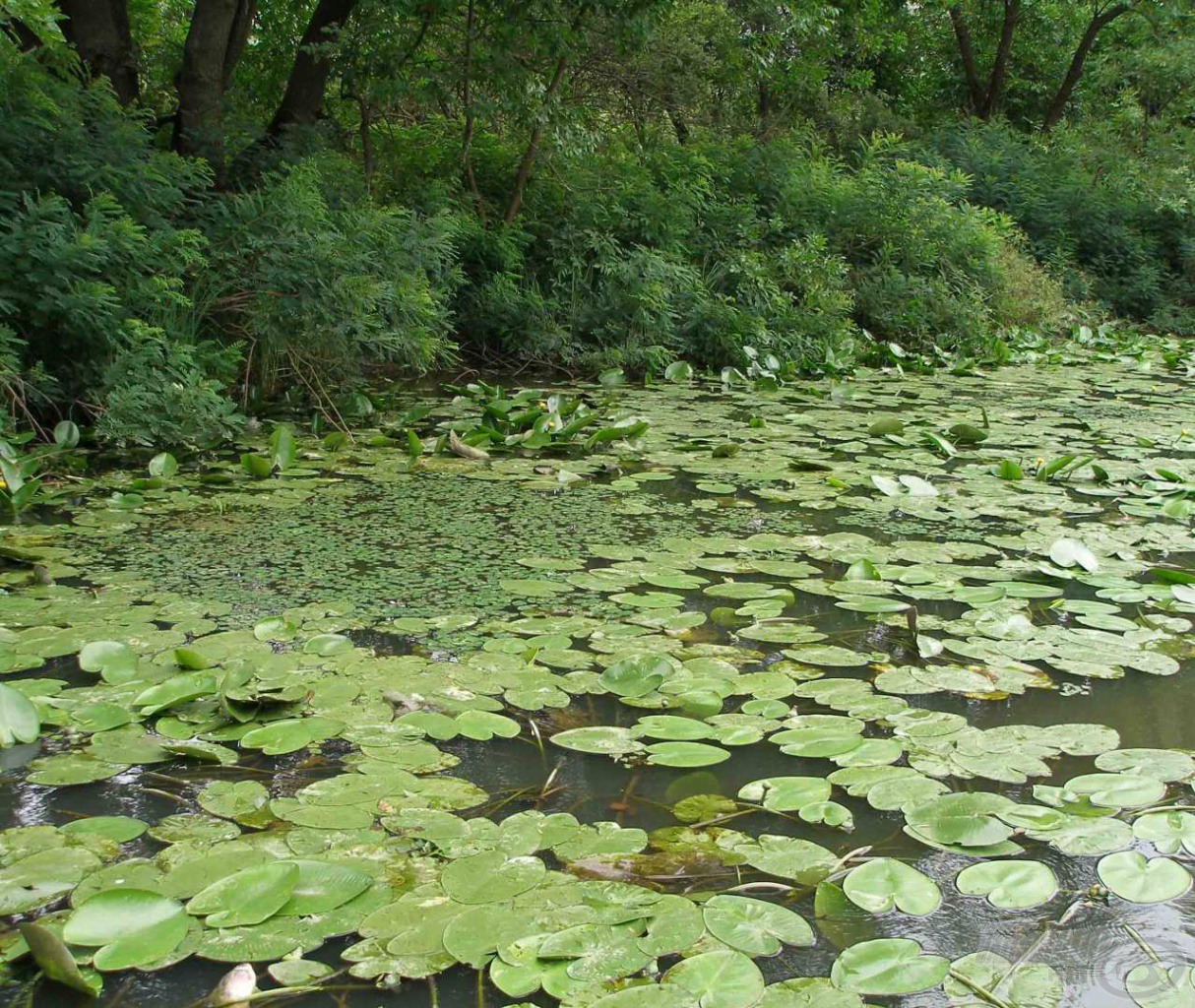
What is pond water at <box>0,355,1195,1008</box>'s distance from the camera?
3.97 feet

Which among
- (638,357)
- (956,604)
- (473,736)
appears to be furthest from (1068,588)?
(638,357)

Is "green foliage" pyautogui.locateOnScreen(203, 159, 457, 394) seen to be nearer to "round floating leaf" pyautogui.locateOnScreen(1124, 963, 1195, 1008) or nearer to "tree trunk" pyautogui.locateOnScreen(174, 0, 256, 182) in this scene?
"tree trunk" pyautogui.locateOnScreen(174, 0, 256, 182)

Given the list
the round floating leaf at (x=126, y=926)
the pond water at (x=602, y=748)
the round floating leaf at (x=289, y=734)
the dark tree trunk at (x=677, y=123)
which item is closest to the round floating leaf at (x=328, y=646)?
the pond water at (x=602, y=748)

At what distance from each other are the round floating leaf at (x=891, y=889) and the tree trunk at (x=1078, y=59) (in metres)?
14.0

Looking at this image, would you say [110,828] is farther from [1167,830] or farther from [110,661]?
[1167,830]

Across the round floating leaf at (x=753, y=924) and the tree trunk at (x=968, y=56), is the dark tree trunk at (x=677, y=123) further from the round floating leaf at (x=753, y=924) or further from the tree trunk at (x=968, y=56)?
the round floating leaf at (x=753, y=924)

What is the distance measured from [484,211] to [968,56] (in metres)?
10.3

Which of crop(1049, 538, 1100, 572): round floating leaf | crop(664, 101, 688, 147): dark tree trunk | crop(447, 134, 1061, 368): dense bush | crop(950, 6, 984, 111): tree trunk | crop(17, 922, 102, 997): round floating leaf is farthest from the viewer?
crop(950, 6, 984, 111): tree trunk

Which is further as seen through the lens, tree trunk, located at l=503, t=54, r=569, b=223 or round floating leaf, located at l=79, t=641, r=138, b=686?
tree trunk, located at l=503, t=54, r=569, b=223

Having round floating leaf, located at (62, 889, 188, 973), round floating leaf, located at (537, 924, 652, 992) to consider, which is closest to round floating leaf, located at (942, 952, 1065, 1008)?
round floating leaf, located at (537, 924, 652, 992)

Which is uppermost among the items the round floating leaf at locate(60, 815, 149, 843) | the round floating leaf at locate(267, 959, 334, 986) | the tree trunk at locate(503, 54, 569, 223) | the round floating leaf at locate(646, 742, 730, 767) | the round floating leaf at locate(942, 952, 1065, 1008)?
the tree trunk at locate(503, 54, 569, 223)

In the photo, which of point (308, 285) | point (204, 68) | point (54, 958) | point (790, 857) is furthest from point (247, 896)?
point (204, 68)

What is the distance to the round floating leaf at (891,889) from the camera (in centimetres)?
130

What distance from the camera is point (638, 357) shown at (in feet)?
20.0
